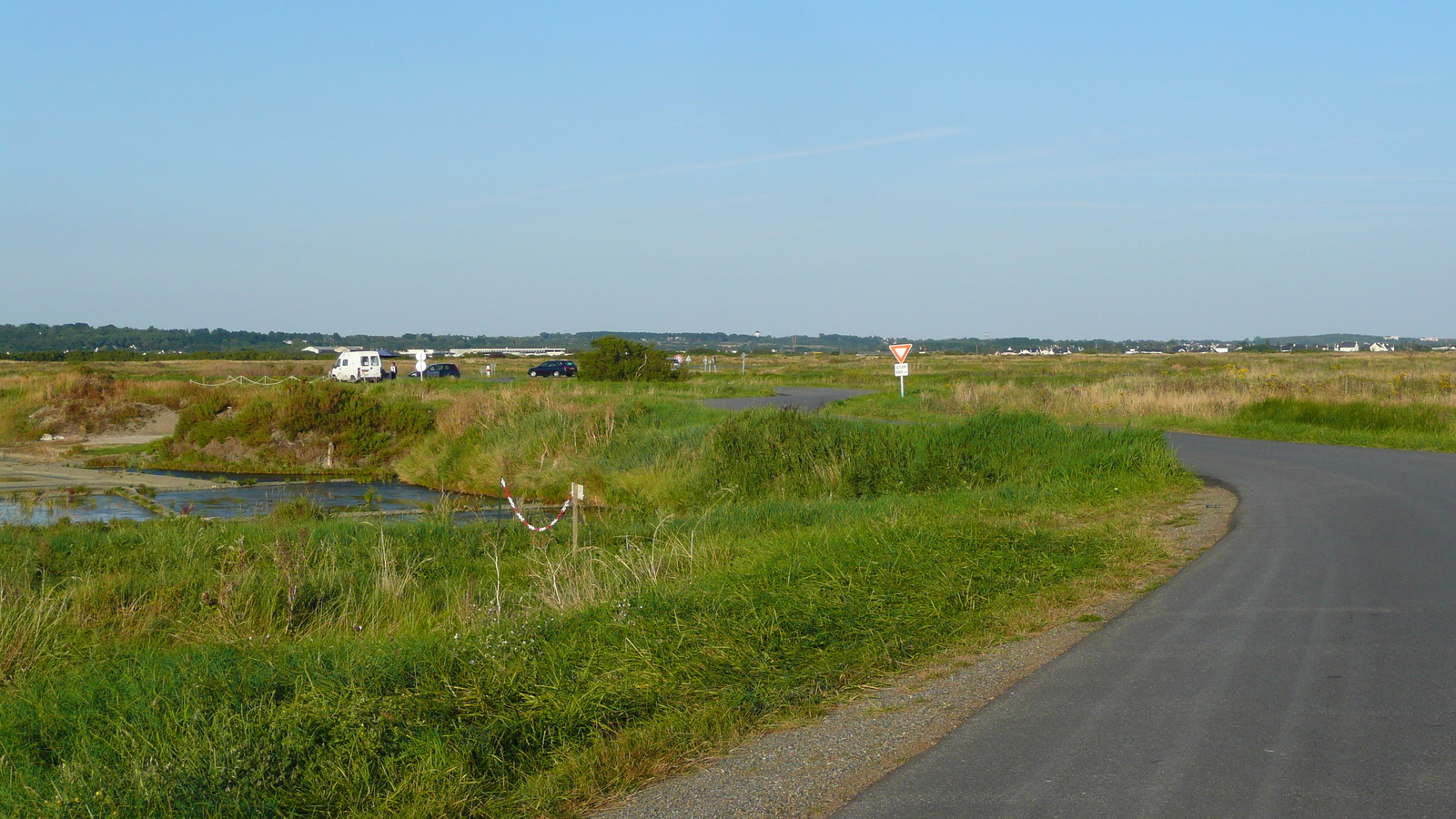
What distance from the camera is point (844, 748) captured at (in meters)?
6.10

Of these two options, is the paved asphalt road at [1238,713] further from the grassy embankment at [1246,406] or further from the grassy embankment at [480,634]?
the grassy embankment at [1246,406]

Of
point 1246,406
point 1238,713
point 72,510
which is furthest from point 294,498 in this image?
point 1246,406

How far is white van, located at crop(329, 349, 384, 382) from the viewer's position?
216 ft

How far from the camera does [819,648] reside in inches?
319

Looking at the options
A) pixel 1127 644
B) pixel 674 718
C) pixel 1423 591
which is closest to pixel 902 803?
pixel 674 718

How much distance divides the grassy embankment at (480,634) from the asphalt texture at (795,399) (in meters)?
23.5

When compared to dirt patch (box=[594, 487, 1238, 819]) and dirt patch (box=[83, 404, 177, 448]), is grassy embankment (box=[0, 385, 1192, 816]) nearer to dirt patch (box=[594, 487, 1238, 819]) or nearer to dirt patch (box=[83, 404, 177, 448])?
dirt patch (box=[594, 487, 1238, 819])

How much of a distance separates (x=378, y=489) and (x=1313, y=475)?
21840 millimetres

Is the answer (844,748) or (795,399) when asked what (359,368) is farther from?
(844,748)

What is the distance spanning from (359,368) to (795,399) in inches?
1168

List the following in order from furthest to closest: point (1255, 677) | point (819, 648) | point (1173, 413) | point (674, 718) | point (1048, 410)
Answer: point (1048, 410)
point (1173, 413)
point (819, 648)
point (1255, 677)
point (674, 718)

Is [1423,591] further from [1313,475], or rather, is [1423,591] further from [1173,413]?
[1173,413]

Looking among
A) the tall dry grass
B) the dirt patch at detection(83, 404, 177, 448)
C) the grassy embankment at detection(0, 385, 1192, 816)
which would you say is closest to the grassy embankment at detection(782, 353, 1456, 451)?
the tall dry grass

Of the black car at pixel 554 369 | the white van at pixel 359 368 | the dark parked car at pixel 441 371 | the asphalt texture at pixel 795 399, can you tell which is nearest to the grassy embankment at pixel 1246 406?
the asphalt texture at pixel 795 399
